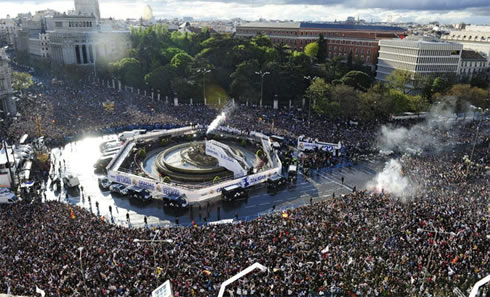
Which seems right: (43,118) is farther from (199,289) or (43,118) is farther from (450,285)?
(450,285)

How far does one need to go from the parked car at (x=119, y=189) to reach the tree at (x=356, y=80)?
43.0 m

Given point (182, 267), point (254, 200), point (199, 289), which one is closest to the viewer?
point (199, 289)

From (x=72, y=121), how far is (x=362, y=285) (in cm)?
4564

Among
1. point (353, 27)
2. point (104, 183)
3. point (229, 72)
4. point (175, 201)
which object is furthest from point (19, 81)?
point (353, 27)

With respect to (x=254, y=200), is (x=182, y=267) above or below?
above

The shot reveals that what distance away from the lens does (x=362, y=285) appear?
65.6 ft

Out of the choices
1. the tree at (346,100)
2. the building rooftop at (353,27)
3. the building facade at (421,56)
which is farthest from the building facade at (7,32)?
the tree at (346,100)

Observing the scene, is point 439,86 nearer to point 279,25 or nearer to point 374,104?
point 374,104

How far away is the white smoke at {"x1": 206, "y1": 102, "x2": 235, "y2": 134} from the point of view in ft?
165

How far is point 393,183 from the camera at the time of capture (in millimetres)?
35188

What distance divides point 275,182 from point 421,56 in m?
52.8

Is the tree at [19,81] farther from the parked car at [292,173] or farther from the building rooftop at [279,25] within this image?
the building rooftop at [279,25]

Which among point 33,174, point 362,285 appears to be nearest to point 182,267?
point 362,285

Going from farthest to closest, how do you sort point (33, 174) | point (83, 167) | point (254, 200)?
point (83, 167)
point (33, 174)
point (254, 200)
